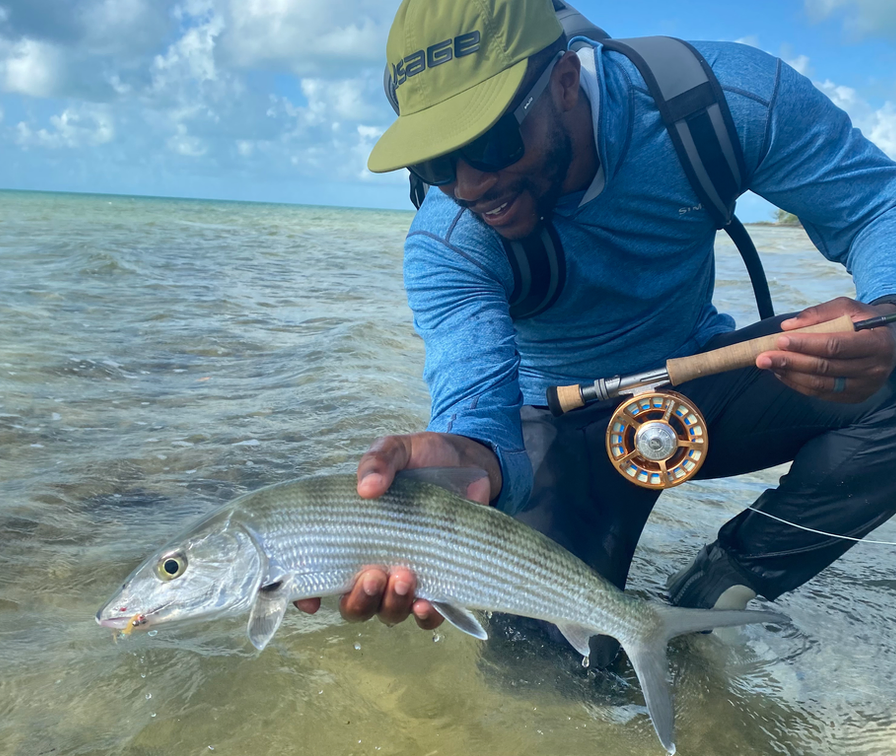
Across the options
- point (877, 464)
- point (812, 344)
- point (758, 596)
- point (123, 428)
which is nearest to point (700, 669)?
point (758, 596)

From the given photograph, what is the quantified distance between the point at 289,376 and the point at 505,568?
4652mm

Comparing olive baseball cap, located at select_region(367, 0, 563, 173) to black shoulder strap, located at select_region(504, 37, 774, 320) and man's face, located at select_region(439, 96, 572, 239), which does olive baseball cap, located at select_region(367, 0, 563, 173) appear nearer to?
man's face, located at select_region(439, 96, 572, 239)

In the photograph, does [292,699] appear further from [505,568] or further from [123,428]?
[123,428]

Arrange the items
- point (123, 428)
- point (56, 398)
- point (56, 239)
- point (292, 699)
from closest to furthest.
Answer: point (292, 699) → point (123, 428) → point (56, 398) → point (56, 239)

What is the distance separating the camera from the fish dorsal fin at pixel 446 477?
2.32 meters

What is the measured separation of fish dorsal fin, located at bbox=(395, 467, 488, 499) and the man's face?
1.01 meters

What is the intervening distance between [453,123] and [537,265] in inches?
27.4

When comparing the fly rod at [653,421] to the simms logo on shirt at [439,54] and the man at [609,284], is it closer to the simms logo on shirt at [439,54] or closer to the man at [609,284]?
the man at [609,284]

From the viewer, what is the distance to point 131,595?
211cm

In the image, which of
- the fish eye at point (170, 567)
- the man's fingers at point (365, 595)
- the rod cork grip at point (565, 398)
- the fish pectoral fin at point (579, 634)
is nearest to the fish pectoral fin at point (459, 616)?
the man's fingers at point (365, 595)

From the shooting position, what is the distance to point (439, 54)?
263 centimetres

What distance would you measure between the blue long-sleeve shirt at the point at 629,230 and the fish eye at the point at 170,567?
1.02m

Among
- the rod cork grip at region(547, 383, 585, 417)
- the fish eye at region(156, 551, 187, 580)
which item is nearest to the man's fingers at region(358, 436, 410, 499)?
the fish eye at region(156, 551, 187, 580)

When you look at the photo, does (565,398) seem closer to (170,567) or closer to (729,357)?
(729,357)
